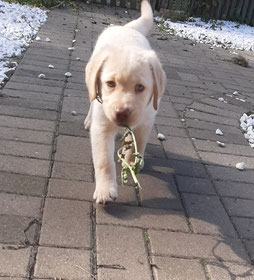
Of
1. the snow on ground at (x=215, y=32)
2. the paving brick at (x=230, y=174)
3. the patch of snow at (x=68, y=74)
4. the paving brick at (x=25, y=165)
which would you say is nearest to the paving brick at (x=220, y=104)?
the paving brick at (x=230, y=174)

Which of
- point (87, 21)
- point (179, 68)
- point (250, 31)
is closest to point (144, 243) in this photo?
point (179, 68)

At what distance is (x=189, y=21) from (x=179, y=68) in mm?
A: 5796

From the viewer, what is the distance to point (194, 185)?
3.15m

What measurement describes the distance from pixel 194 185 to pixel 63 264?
146 centimetres

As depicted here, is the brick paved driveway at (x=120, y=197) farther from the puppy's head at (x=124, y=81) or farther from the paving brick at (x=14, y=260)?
the puppy's head at (x=124, y=81)

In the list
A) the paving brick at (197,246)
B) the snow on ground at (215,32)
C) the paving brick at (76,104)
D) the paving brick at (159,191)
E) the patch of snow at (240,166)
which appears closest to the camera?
the paving brick at (197,246)

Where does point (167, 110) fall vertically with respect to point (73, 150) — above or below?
below

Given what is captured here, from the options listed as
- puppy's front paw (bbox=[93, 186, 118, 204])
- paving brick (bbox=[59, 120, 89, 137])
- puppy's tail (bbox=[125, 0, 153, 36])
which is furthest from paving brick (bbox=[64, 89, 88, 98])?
puppy's front paw (bbox=[93, 186, 118, 204])

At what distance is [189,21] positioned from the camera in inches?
464

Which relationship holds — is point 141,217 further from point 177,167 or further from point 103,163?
point 177,167

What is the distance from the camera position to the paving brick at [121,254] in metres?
2.07

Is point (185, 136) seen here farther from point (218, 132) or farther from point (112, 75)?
point (112, 75)

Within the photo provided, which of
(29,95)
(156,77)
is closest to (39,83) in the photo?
(29,95)

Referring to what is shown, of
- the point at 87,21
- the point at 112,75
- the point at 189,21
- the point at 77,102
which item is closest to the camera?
the point at 112,75
